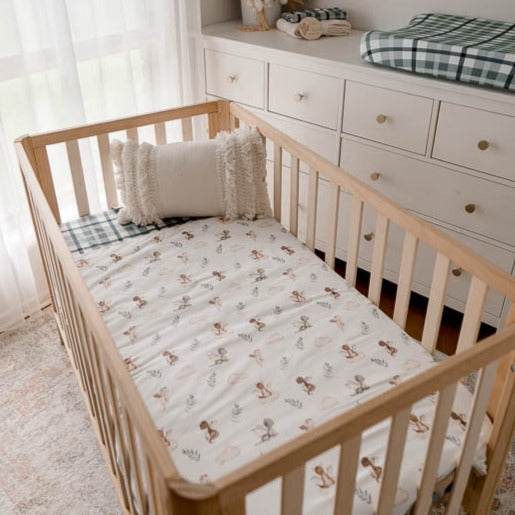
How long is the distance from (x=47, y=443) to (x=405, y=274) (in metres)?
1.19

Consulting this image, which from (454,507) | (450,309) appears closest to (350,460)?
(454,507)

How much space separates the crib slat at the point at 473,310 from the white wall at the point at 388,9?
1.27 m

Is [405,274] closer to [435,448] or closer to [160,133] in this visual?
[435,448]

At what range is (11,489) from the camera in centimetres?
173

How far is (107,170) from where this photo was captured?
6.97 ft

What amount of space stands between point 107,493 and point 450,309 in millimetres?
1431

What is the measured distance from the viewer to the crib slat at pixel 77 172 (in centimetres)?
201

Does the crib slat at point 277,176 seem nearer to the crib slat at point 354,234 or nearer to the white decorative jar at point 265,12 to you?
the crib slat at point 354,234

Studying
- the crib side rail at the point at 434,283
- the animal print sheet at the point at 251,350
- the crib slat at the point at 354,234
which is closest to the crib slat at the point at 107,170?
the animal print sheet at the point at 251,350

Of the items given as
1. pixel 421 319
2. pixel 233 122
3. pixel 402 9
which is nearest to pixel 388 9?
pixel 402 9

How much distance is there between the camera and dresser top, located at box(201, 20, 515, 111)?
1.85 meters

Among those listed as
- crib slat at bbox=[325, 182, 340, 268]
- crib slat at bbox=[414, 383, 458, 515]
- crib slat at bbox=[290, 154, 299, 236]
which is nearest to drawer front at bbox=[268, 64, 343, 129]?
crib slat at bbox=[290, 154, 299, 236]

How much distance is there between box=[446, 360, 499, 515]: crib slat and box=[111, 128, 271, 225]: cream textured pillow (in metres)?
1.12

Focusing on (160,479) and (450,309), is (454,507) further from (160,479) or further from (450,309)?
(450,309)
